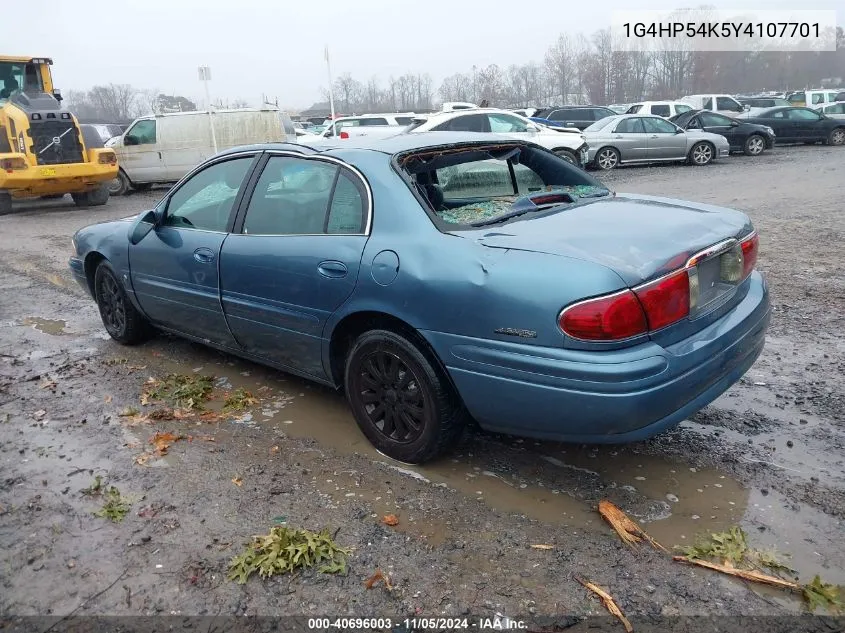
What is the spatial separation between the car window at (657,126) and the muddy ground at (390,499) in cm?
1472

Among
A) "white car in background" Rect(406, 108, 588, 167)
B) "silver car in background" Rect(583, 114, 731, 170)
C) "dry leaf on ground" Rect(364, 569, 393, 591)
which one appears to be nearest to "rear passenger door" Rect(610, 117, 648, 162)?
"silver car in background" Rect(583, 114, 731, 170)

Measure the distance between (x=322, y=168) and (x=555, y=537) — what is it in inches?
87.7

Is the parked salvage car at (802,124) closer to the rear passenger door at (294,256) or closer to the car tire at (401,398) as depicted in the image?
the rear passenger door at (294,256)

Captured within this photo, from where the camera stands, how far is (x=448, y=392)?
3.24 meters

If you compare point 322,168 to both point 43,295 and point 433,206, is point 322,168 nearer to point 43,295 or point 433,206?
point 433,206

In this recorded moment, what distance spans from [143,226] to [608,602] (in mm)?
3806

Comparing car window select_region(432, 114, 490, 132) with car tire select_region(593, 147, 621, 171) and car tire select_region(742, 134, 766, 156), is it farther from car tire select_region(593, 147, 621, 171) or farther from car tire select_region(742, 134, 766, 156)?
car tire select_region(742, 134, 766, 156)

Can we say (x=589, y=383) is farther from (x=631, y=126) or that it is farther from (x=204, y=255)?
(x=631, y=126)

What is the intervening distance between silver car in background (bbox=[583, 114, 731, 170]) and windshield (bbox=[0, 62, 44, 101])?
12957 mm

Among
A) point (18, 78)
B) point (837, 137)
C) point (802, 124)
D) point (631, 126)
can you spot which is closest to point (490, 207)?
point (18, 78)

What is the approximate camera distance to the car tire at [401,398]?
3.23m

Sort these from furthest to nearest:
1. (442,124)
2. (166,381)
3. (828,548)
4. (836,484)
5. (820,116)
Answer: (820,116) → (442,124) → (166,381) → (836,484) → (828,548)

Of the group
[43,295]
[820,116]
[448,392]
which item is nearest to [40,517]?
[448,392]

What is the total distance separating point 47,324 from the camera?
6.31 meters
